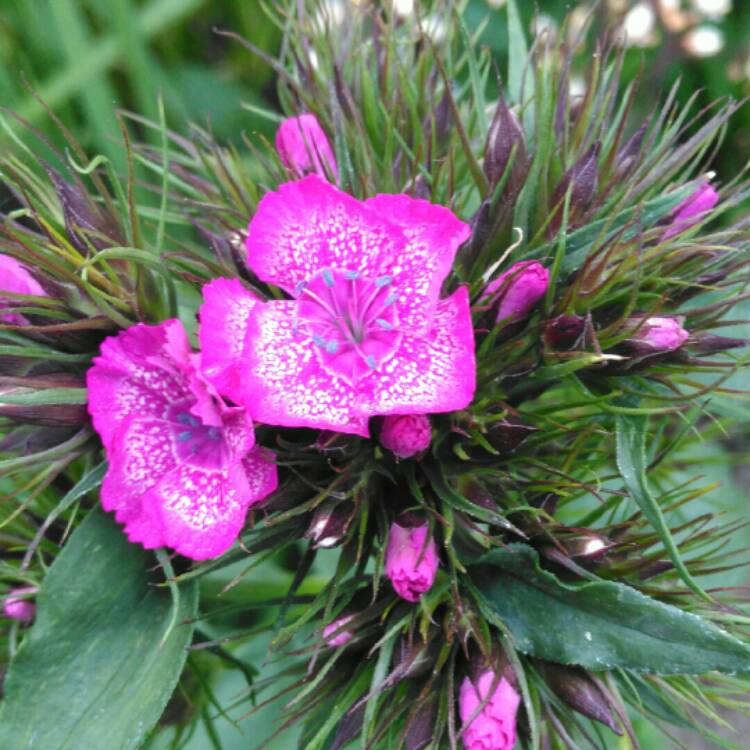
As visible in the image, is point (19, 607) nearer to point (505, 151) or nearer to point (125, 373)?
point (125, 373)

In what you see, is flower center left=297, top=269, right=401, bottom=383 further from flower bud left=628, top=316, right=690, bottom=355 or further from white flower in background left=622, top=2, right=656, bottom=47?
white flower in background left=622, top=2, right=656, bottom=47

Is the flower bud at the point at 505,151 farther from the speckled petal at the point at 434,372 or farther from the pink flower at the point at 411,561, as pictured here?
the pink flower at the point at 411,561

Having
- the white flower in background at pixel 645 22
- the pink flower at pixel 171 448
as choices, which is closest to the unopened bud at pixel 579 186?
the pink flower at pixel 171 448

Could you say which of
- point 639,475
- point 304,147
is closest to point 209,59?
point 304,147

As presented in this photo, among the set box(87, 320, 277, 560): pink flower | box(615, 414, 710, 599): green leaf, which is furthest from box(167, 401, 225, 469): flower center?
box(615, 414, 710, 599): green leaf

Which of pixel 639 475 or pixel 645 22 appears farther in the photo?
pixel 645 22
